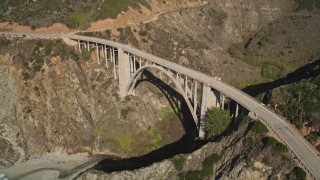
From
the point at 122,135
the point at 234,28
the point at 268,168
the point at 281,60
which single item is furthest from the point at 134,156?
the point at 234,28

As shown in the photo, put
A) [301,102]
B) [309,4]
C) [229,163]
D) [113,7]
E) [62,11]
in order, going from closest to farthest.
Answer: [229,163] → [301,102] → [62,11] → [113,7] → [309,4]

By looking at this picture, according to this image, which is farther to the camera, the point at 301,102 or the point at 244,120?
the point at 301,102

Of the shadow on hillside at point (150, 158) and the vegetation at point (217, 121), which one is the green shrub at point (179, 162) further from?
the shadow on hillside at point (150, 158)

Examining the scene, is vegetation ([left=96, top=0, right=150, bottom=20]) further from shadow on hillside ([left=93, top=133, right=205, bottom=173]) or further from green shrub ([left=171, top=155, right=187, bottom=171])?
green shrub ([left=171, top=155, right=187, bottom=171])

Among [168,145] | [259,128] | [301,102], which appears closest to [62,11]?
[168,145]

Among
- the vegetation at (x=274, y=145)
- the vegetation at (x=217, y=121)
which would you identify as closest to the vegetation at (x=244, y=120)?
the vegetation at (x=274, y=145)

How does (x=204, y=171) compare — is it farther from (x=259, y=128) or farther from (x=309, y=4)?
(x=309, y=4)

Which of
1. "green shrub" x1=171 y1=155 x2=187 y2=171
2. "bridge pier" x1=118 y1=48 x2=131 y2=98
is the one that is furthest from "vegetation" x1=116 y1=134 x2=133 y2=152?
"green shrub" x1=171 y1=155 x2=187 y2=171
